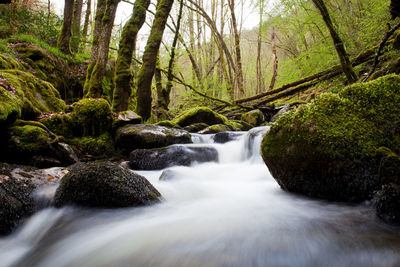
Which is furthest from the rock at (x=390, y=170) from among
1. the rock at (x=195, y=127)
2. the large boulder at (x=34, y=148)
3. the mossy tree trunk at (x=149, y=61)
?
the rock at (x=195, y=127)

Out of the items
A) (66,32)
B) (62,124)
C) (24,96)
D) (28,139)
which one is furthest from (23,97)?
(66,32)

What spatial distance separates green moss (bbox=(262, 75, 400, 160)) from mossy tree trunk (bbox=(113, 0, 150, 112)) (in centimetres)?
566

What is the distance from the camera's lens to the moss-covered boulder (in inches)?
89.7

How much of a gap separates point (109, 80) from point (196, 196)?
320 inches

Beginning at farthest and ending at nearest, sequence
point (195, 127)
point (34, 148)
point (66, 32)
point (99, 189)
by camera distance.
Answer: point (66, 32), point (195, 127), point (34, 148), point (99, 189)

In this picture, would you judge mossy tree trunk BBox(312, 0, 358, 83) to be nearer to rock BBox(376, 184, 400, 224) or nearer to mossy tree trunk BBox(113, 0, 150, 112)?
rock BBox(376, 184, 400, 224)

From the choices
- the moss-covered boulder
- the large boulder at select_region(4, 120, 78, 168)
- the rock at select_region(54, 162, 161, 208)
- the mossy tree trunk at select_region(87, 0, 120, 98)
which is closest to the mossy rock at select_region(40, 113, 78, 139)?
the large boulder at select_region(4, 120, 78, 168)

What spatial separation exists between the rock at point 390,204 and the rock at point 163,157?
3.87m

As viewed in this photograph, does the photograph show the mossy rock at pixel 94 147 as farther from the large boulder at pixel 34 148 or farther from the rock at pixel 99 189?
the rock at pixel 99 189

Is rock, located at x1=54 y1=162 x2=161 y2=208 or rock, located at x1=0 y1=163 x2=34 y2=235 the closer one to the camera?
rock, located at x1=0 y1=163 x2=34 y2=235

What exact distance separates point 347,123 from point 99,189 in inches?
110

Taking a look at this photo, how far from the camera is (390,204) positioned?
1.87 metres

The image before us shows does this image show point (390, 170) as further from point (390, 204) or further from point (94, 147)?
point (94, 147)

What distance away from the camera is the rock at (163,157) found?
515cm
